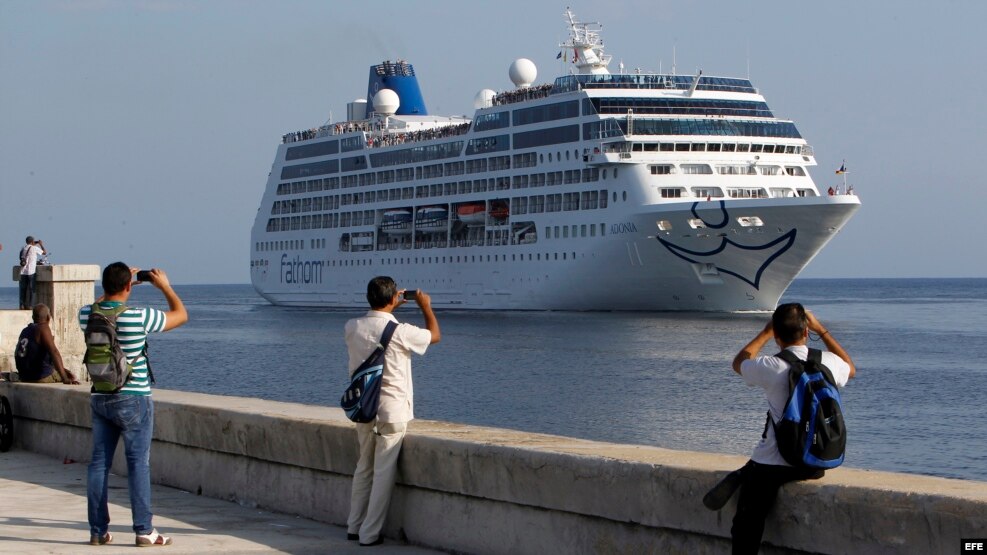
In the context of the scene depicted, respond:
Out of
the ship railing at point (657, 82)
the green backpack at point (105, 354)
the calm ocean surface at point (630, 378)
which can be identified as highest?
the ship railing at point (657, 82)

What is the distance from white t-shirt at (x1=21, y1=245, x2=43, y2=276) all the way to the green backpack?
9600mm

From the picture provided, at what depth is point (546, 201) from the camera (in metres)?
52.2

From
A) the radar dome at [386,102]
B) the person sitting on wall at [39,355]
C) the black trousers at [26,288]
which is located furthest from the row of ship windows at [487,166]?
the person sitting on wall at [39,355]

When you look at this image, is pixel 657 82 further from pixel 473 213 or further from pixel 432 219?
pixel 432 219

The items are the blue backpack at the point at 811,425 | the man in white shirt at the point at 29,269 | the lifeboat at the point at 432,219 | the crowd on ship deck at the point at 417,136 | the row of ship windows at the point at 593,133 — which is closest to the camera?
the blue backpack at the point at 811,425

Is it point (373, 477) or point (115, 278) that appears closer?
point (115, 278)

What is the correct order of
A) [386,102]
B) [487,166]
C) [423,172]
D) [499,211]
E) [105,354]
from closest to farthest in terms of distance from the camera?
[105,354] < [499,211] < [487,166] < [423,172] < [386,102]

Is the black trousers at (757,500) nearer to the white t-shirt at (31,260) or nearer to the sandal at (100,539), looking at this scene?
the sandal at (100,539)

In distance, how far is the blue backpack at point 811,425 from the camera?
4.71m

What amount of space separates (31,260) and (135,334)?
10.4 meters

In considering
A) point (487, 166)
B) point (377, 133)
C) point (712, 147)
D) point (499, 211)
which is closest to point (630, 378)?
point (712, 147)

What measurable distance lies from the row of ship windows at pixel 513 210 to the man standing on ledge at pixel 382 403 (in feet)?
136

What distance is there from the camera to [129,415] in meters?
6.14

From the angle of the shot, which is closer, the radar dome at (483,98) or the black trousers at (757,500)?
the black trousers at (757,500)
